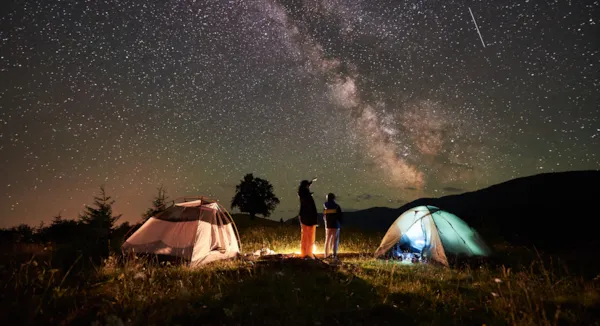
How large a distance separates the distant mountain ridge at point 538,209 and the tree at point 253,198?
16.6 metres

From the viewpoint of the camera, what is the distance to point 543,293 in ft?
23.0

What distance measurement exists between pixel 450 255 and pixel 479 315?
6.74 meters

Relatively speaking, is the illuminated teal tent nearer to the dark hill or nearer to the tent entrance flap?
the tent entrance flap

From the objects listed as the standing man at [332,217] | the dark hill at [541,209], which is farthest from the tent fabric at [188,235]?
the dark hill at [541,209]

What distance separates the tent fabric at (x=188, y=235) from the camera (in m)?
11.2

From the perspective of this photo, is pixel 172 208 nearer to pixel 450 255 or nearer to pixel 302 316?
pixel 302 316

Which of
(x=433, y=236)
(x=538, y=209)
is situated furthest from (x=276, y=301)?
(x=538, y=209)

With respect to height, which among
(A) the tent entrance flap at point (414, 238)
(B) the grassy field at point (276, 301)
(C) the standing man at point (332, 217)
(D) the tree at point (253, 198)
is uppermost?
(D) the tree at point (253, 198)

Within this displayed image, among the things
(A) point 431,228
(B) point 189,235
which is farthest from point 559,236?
(B) point 189,235

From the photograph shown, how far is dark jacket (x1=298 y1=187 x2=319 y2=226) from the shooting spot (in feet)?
40.8

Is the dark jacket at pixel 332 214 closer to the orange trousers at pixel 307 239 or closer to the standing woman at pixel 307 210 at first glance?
the standing woman at pixel 307 210

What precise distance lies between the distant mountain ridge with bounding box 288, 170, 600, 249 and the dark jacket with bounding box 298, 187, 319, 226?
1601 cm

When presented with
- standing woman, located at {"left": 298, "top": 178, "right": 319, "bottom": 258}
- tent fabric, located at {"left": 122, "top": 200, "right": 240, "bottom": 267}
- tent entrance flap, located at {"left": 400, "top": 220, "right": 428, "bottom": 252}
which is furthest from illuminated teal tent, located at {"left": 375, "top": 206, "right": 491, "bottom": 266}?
tent fabric, located at {"left": 122, "top": 200, "right": 240, "bottom": 267}

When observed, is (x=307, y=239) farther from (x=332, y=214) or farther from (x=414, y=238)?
(x=414, y=238)
